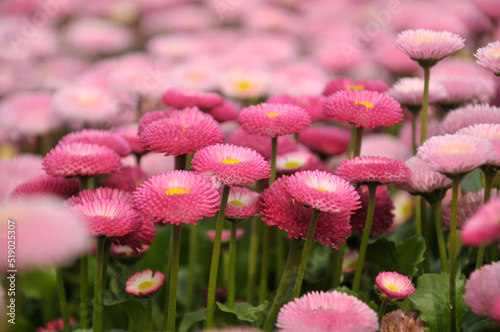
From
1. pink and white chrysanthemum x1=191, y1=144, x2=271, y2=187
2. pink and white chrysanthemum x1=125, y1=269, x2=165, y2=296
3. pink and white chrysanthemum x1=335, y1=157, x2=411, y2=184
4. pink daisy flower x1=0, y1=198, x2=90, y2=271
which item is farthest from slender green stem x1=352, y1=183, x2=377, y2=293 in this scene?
pink daisy flower x1=0, y1=198, x2=90, y2=271

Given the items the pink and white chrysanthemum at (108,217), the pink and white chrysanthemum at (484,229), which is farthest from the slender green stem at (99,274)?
the pink and white chrysanthemum at (484,229)

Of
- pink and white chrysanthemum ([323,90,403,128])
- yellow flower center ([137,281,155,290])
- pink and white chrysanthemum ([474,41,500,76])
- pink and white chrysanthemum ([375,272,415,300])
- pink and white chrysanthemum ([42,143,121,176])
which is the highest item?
pink and white chrysanthemum ([474,41,500,76])

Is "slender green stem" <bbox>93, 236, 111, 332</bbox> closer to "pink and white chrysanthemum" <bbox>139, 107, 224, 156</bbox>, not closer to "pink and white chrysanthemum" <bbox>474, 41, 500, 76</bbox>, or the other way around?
"pink and white chrysanthemum" <bbox>139, 107, 224, 156</bbox>

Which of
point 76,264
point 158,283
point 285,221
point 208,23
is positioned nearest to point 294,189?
point 285,221

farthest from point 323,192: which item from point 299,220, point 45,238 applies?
point 45,238

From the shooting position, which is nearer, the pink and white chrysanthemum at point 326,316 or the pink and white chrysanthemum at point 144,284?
the pink and white chrysanthemum at point 326,316

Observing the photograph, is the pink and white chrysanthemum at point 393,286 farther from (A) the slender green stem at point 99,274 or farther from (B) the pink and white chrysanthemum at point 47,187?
(B) the pink and white chrysanthemum at point 47,187

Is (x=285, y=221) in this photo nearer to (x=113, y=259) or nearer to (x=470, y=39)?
(x=113, y=259)
